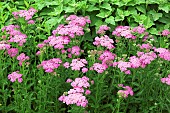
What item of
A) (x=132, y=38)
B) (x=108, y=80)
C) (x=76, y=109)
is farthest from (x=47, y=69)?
(x=132, y=38)

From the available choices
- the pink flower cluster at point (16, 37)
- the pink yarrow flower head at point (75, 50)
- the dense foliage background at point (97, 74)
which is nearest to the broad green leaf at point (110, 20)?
the dense foliage background at point (97, 74)

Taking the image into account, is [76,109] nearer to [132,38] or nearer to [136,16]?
[132,38]

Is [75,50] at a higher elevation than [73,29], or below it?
below

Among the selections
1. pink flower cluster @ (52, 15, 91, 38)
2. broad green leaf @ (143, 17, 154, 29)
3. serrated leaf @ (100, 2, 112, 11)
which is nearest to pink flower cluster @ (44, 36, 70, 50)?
pink flower cluster @ (52, 15, 91, 38)

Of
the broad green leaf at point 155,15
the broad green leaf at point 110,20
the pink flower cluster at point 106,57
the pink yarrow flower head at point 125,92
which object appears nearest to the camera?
Result: the pink yarrow flower head at point 125,92

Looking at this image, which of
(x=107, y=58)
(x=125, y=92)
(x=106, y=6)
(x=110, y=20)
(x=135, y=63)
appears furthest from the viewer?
(x=106, y=6)

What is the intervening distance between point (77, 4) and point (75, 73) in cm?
126

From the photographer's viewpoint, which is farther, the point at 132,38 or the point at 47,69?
the point at 132,38

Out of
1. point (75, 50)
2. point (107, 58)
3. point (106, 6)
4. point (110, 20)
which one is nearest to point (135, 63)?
point (107, 58)

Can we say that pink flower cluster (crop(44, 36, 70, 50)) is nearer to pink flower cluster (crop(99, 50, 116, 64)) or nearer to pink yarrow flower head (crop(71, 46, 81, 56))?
pink yarrow flower head (crop(71, 46, 81, 56))

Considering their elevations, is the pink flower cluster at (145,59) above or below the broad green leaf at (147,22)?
above

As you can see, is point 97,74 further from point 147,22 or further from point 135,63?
point 147,22

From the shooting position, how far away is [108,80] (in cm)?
343

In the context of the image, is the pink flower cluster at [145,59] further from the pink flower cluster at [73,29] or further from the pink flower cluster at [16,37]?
the pink flower cluster at [16,37]
